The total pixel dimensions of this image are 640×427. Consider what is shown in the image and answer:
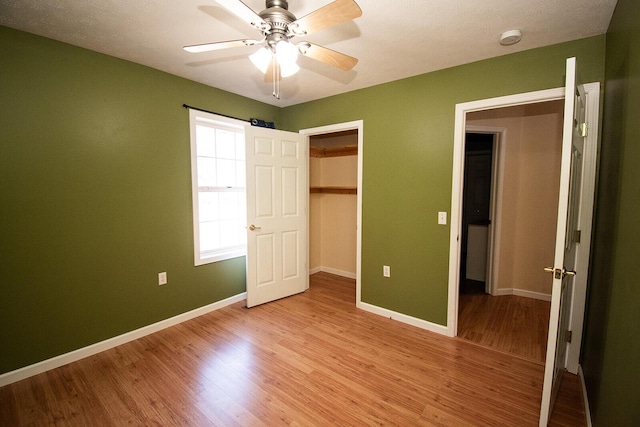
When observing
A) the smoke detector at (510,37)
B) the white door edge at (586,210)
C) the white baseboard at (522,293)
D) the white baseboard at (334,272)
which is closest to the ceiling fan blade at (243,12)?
the smoke detector at (510,37)

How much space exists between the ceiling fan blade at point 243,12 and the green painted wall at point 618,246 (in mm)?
1723

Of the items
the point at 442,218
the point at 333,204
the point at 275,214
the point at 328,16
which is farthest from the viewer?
the point at 333,204

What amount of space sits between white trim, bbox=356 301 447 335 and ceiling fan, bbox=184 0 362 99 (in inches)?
95.9

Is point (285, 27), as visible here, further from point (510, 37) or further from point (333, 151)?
point (333, 151)

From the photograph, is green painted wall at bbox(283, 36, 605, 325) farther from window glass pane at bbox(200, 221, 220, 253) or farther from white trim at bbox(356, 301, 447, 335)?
window glass pane at bbox(200, 221, 220, 253)

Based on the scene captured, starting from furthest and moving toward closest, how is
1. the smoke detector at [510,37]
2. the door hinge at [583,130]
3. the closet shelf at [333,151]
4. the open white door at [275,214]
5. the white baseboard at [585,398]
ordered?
the closet shelf at [333,151]
the open white door at [275,214]
the smoke detector at [510,37]
the door hinge at [583,130]
the white baseboard at [585,398]

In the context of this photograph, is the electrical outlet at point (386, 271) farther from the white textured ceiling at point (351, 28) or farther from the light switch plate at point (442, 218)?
the white textured ceiling at point (351, 28)

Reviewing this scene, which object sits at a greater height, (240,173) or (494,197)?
(240,173)

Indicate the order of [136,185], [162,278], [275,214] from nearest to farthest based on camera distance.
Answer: [136,185]
[162,278]
[275,214]

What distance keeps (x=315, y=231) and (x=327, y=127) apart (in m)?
1.87

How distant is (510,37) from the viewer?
6.39ft

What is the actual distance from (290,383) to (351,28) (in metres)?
2.51

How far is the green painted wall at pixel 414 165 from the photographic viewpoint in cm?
235

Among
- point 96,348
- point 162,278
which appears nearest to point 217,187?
point 162,278
